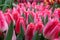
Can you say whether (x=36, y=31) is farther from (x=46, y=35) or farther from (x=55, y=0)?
(x=55, y=0)

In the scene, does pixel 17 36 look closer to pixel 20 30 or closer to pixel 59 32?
pixel 20 30

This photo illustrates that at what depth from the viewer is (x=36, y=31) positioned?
78cm

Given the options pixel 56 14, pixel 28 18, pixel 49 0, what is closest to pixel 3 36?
pixel 28 18

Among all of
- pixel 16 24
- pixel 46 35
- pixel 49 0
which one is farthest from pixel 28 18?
pixel 49 0

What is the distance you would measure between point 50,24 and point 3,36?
18 centimetres

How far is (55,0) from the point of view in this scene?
317 centimetres


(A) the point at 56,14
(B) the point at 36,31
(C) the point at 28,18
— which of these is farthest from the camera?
(A) the point at 56,14

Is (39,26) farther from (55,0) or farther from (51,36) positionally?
(55,0)

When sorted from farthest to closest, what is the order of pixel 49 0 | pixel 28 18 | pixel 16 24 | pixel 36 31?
pixel 49 0, pixel 28 18, pixel 16 24, pixel 36 31

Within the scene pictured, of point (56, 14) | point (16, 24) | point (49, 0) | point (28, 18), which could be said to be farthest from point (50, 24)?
point (49, 0)

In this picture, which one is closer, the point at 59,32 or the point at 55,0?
the point at 59,32

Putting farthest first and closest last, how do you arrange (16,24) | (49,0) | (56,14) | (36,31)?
1. (49,0)
2. (56,14)
3. (16,24)
4. (36,31)

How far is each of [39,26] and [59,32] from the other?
11cm

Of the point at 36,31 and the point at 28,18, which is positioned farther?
the point at 28,18
